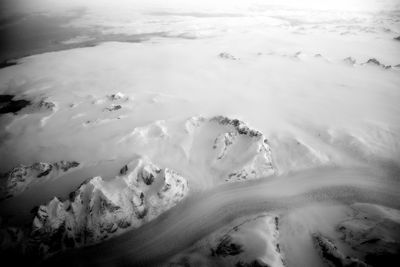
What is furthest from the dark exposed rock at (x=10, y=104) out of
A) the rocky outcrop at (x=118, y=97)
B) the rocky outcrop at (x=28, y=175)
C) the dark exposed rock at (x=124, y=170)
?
the dark exposed rock at (x=124, y=170)

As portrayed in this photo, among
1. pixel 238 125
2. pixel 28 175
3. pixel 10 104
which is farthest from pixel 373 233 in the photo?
pixel 10 104

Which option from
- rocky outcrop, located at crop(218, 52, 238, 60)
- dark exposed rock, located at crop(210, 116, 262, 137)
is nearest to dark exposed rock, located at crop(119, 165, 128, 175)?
dark exposed rock, located at crop(210, 116, 262, 137)

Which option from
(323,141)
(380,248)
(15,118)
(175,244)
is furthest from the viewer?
(15,118)

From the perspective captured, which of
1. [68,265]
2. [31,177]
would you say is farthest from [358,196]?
[31,177]

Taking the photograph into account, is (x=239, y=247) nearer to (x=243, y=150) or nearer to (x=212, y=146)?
(x=243, y=150)

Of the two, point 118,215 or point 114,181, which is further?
point 114,181

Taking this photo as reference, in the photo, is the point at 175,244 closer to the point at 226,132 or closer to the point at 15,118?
the point at 226,132
